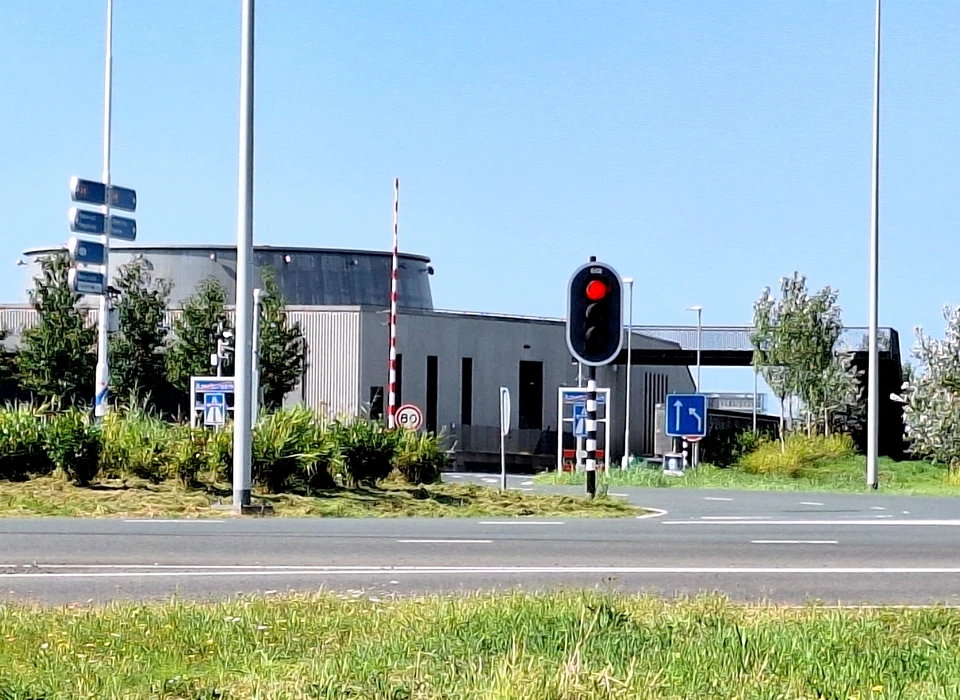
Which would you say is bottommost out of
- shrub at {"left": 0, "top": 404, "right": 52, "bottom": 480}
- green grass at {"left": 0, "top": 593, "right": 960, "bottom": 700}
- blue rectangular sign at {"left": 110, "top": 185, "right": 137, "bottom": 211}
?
green grass at {"left": 0, "top": 593, "right": 960, "bottom": 700}

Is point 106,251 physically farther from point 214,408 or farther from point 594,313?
point 594,313

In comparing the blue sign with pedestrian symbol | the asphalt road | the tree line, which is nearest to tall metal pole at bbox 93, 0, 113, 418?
the blue sign with pedestrian symbol

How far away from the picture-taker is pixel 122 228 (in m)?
31.1

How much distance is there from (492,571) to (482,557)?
3.81 ft

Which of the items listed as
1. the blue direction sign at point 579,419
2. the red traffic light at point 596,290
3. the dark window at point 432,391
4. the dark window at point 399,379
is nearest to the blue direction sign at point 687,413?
the blue direction sign at point 579,419

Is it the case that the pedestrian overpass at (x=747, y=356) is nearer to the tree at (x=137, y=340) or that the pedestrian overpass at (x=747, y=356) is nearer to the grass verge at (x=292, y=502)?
the tree at (x=137, y=340)

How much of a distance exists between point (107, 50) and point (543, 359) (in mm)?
34423

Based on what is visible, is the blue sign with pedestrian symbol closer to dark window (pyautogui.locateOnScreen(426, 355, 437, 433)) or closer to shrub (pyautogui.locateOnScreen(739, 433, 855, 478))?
shrub (pyautogui.locateOnScreen(739, 433, 855, 478))

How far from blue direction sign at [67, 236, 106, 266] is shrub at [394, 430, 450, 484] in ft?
34.5

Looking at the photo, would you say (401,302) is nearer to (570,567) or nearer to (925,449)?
(925,449)

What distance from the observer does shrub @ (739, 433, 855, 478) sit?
42062 mm

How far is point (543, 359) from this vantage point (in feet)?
220

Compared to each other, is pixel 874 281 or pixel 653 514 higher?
pixel 874 281

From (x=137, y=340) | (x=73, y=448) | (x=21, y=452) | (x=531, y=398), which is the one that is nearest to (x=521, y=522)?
(x=73, y=448)
